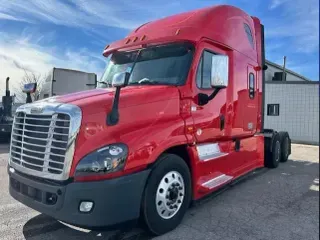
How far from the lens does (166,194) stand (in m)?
3.68

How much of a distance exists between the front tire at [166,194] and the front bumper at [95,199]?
0.17 meters

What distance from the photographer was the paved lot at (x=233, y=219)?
3.67 metres

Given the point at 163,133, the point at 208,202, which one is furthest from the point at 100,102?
the point at 208,202

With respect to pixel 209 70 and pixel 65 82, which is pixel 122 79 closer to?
pixel 209 70

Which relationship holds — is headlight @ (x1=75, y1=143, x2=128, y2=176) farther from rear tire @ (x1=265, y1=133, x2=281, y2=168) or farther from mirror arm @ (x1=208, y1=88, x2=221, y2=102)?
rear tire @ (x1=265, y1=133, x2=281, y2=168)

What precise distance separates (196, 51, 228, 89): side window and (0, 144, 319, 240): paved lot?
1852 mm

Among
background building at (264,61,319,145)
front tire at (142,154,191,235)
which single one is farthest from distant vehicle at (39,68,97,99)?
background building at (264,61,319,145)

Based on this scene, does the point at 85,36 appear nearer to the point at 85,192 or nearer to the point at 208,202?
the point at 85,192

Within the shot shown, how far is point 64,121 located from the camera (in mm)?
3117

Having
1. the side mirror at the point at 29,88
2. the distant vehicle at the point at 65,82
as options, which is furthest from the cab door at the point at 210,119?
the distant vehicle at the point at 65,82

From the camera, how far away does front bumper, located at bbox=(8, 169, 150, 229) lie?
304 cm

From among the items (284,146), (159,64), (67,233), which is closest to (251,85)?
(159,64)

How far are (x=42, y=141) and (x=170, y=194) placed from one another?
1595 mm

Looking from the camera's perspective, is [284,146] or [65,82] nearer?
[284,146]
